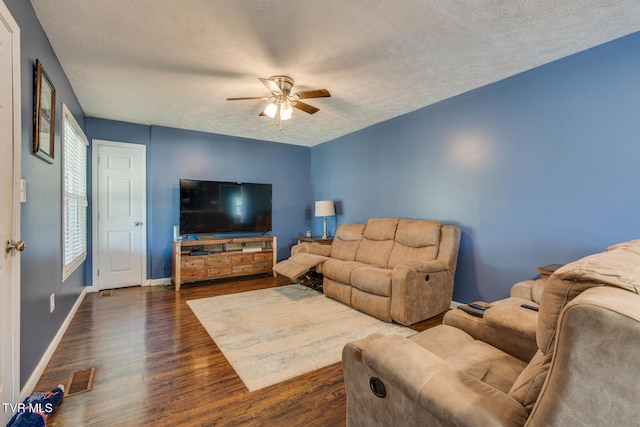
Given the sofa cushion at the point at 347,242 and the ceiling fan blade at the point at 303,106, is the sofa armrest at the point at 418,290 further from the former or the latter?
the ceiling fan blade at the point at 303,106

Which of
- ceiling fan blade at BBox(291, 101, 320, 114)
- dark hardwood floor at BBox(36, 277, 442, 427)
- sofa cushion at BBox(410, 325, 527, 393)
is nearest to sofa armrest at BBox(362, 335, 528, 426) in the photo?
sofa cushion at BBox(410, 325, 527, 393)

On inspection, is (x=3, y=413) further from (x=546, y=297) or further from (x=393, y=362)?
(x=546, y=297)

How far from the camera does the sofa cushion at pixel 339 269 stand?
341cm

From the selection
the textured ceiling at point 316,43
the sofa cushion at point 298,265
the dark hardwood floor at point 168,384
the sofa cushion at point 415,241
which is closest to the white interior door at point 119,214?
the textured ceiling at point 316,43

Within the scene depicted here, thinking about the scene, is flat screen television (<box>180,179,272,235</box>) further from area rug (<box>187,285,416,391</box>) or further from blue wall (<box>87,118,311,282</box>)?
area rug (<box>187,285,416,391</box>)

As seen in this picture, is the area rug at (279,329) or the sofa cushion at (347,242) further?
the sofa cushion at (347,242)

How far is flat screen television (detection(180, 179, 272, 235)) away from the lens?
441 cm

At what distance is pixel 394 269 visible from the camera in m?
2.97

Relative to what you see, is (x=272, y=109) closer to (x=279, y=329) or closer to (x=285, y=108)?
(x=285, y=108)

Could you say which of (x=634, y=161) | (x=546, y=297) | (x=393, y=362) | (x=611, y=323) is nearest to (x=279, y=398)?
(x=393, y=362)

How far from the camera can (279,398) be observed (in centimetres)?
177

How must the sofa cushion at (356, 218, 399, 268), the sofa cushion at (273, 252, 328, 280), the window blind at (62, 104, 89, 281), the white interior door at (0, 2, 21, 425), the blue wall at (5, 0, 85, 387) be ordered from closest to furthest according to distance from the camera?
1. the white interior door at (0, 2, 21, 425)
2. the blue wall at (5, 0, 85, 387)
3. the window blind at (62, 104, 89, 281)
4. the sofa cushion at (273, 252, 328, 280)
5. the sofa cushion at (356, 218, 399, 268)

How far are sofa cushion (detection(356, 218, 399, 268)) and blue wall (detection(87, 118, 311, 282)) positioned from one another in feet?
6.75

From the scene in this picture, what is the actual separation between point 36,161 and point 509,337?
3094 millimetres
